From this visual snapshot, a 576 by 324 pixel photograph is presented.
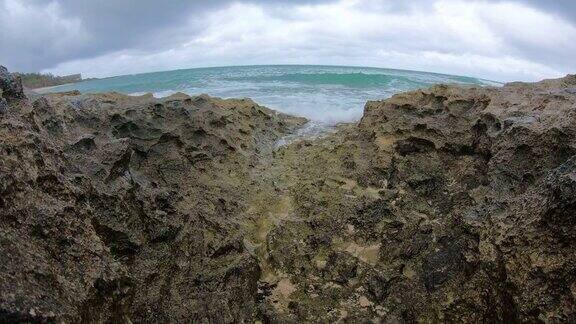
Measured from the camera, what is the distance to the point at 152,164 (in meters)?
5.32

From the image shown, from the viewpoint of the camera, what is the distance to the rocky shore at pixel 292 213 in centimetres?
288

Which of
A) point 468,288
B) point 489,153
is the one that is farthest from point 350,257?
point 489,153

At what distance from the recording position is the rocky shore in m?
2.88

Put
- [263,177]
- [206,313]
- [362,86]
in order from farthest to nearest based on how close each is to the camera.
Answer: [362,86]
[263,177]
[206,313]

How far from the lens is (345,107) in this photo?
11.6 m

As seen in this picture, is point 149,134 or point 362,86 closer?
point 149,134

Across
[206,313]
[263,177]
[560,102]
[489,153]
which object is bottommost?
[206,313]

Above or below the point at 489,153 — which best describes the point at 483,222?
below

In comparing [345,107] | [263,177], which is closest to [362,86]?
[345,107]

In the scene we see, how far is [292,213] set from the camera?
5.39 m

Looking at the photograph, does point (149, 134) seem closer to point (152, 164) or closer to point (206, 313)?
point (152, 164)

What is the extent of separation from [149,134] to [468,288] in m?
3.69

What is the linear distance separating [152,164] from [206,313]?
200 centimetres

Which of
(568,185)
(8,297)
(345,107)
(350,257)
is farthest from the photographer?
(345,107)
